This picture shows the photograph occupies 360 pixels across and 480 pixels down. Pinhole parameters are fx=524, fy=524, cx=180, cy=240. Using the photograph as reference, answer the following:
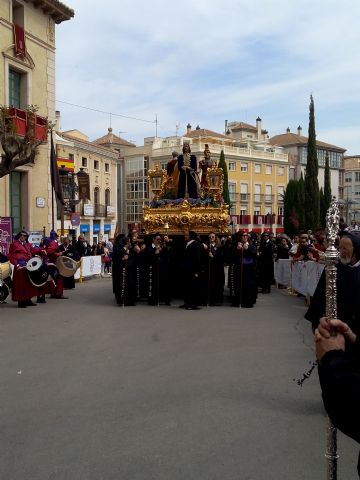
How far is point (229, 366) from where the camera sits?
6.82 meters

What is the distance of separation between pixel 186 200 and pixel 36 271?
3973 millimetres

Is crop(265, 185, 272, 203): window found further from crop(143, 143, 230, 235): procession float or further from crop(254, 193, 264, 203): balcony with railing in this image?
crop(143, 143, 230, 235): procession float

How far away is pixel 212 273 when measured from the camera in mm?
12516

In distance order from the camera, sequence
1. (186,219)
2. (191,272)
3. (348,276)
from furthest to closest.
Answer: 1. (186,219)
2. (191,272)
3. (348,276)

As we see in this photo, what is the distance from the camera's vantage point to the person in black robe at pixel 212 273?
12.4m

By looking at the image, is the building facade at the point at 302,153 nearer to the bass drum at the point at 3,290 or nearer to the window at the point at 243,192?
the window at the point at 243,192

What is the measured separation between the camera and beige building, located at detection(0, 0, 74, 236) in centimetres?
2098

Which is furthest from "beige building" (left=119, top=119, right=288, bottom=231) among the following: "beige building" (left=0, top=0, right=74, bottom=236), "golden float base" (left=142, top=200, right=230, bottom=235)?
"golden float base" (left=142, top=200, right=230, bottom=235)

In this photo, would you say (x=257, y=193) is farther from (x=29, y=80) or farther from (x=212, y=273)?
(x=212, y=273)

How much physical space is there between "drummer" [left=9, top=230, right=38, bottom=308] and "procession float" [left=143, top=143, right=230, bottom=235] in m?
3.01

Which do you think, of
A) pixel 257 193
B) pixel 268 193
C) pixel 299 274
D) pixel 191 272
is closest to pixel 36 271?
pixel 191 272

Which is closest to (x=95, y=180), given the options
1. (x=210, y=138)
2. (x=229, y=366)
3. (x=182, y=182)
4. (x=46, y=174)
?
(x=210, y=138)

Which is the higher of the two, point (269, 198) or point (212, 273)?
point (269, 198)

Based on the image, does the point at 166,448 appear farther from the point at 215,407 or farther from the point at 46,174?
the point at 46,174
